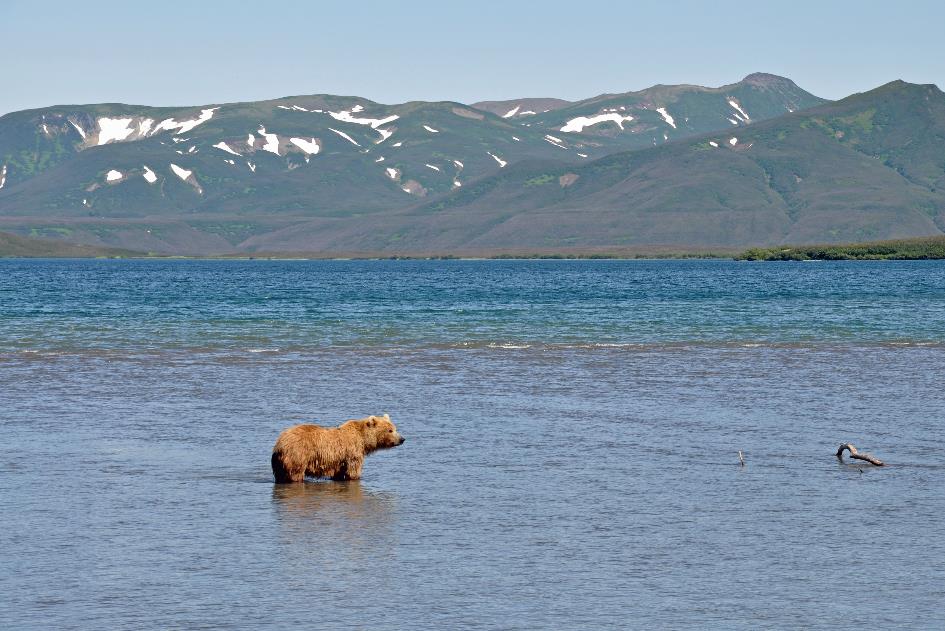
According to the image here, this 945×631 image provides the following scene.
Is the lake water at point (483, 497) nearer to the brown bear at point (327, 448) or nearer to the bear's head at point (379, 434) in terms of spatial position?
the brown bear at point (327, 448)

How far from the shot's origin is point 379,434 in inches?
814

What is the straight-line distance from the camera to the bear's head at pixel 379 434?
20.7 metres

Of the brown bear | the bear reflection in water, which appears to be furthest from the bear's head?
the bear reflection in water

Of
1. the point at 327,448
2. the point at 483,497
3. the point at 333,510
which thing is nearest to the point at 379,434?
the point at 327,448

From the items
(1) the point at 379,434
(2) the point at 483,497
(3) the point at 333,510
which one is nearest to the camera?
(3) the point at 333,510

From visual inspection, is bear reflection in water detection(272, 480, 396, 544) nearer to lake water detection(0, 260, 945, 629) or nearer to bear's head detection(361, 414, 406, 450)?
lake water detection(0, 260, 945, 629)

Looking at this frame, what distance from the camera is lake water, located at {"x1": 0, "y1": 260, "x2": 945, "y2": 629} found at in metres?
13.1

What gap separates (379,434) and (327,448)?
1.14 m

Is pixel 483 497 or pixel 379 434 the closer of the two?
pixel 483 497

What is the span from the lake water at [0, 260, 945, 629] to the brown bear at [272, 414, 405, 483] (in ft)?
1.01

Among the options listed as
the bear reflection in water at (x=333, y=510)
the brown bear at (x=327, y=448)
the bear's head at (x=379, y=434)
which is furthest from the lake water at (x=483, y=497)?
the bear's head at (x=379, y=434)

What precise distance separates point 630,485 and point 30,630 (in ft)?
31.7

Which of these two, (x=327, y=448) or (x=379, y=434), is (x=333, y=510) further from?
(x=379, y=434)

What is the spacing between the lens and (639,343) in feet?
168
